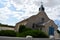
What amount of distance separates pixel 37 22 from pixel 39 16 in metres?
1.39

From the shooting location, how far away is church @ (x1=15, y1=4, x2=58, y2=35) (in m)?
34.2

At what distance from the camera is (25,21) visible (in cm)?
3444

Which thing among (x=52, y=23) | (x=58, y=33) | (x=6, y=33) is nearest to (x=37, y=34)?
(x=6, y=33)

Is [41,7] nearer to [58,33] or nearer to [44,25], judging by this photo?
[44,25]

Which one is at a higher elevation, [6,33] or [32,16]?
[32,16]

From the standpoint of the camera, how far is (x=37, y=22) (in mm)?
35969

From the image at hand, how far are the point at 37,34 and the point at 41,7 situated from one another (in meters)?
18.9

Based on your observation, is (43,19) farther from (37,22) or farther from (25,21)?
(25,21)

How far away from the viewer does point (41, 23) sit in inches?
1414

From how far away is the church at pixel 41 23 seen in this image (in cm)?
3416

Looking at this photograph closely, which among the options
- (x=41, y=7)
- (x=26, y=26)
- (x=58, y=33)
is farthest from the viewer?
(x=41, y=7)

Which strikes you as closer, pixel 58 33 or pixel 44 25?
pixel 58 33

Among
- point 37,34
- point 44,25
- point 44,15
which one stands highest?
point 44,15

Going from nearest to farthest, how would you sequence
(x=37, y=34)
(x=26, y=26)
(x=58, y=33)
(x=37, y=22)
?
(x=37, y=34), (x=58, y=33), (x=26, y=26), (x=37, y=22)
